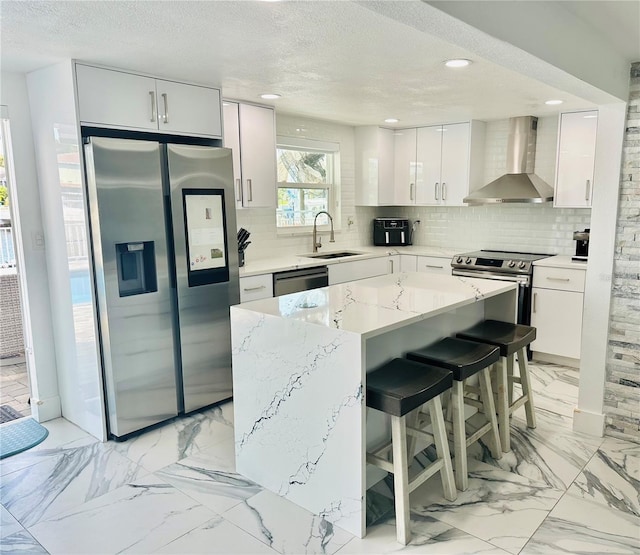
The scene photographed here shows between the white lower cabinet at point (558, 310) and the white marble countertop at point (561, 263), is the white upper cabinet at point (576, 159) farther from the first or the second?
the white lower cabinet at point (558, 310)

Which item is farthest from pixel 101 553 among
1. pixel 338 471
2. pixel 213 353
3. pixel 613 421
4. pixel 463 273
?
pixel 463 273

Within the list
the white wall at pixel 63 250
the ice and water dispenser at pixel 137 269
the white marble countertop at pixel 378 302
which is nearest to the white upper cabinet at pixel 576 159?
the white marble countertop at pixel 378 302

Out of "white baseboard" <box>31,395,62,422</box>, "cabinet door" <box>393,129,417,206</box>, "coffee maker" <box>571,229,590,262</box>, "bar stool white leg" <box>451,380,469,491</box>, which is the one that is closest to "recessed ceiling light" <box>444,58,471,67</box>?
"bar stool white leg" <box>451,380,469,491</box>

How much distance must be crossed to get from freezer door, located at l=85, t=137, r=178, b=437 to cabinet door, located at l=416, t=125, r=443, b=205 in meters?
3.25

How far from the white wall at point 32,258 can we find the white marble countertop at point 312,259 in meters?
1.40

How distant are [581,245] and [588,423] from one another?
2.05m

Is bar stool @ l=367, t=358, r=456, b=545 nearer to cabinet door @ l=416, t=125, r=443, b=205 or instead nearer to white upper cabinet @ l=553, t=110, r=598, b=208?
white upper cabinet @ l=553, t=110, r=598, b=208

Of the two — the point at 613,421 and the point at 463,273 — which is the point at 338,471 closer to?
the point at 613,421

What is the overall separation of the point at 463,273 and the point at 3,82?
4084 millimetres

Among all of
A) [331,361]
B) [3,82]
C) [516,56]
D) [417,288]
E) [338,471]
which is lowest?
[338,471]

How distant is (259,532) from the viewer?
2275mm

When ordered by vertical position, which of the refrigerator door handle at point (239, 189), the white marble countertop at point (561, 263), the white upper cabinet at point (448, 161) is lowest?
the white marble countertop at point (561, 263)

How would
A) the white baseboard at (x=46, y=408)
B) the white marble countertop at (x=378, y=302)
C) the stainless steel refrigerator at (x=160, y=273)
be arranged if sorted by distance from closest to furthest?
the white marble countertop at (x=378, y=302), the stainless steel refrigerator at (x=160, y=273), the white baseboard at (x=46, y=408)

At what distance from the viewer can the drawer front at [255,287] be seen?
12.6ft
